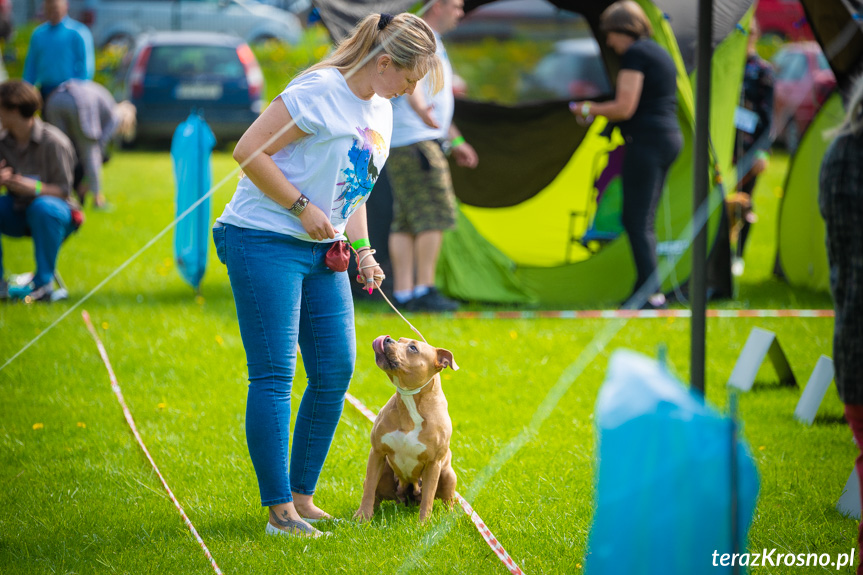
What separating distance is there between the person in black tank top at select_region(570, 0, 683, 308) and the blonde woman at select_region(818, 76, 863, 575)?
355cm

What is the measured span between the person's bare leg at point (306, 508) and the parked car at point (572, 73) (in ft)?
39.1

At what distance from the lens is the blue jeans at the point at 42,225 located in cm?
572

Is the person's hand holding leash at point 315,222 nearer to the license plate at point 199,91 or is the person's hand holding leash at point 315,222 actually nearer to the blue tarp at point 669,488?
the blue tarp at point 669,488

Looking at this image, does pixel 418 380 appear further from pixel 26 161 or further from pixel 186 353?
pixel 26 161

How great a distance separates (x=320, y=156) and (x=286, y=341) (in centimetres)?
54

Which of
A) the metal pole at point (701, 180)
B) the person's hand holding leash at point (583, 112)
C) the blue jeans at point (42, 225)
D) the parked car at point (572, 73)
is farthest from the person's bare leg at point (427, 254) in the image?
the parked car at point (572, 73)

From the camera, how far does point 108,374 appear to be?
441 centimetres

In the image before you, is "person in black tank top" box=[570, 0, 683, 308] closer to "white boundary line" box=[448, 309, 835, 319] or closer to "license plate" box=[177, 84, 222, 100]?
"white boundary line" box=[448, 309, 835, 319]

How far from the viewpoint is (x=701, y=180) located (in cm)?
239

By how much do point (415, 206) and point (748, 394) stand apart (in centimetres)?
226

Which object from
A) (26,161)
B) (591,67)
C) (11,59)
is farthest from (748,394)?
(11,59)

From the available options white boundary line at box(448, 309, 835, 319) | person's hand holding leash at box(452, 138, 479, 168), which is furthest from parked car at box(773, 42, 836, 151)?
person's hand holding leash at box(452, 138, 479, 168)

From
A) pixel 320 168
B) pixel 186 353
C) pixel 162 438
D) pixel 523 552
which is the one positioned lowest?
pixel 186 353

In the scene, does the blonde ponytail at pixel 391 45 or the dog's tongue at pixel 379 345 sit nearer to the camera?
the blonde ponytail at pixel 391 45
